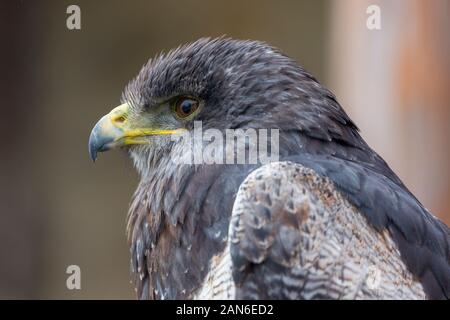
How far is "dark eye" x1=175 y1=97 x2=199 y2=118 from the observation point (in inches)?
212

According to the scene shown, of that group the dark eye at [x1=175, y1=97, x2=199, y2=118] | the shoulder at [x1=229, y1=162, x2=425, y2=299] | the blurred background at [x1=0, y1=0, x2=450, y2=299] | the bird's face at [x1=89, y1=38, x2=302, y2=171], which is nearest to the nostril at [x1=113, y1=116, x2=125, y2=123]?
the bird's face at [x1=89, y1=38, x2=302, y2=171]

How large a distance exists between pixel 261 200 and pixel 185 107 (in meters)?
1.03

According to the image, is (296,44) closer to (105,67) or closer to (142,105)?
(105,67)

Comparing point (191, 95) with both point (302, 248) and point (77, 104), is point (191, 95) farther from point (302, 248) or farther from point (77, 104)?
point (77, 104)

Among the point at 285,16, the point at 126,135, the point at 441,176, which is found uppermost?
the point at 285,16

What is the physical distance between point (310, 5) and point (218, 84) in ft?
19.3

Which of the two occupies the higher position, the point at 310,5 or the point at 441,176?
the point at 310,5

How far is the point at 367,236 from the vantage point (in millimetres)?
4699

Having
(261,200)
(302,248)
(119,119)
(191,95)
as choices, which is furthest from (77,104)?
(302,248)

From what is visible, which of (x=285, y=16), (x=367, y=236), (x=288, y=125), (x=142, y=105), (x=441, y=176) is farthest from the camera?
(x=285, y=16)

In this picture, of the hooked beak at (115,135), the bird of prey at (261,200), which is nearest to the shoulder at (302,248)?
the bird of prey at (261,200)

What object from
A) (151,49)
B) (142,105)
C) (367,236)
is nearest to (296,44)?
(151,49)

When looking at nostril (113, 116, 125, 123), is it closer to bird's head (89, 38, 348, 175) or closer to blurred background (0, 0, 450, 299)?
bird's head (89, 38, 348, 175)

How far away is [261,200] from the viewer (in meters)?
4.57
